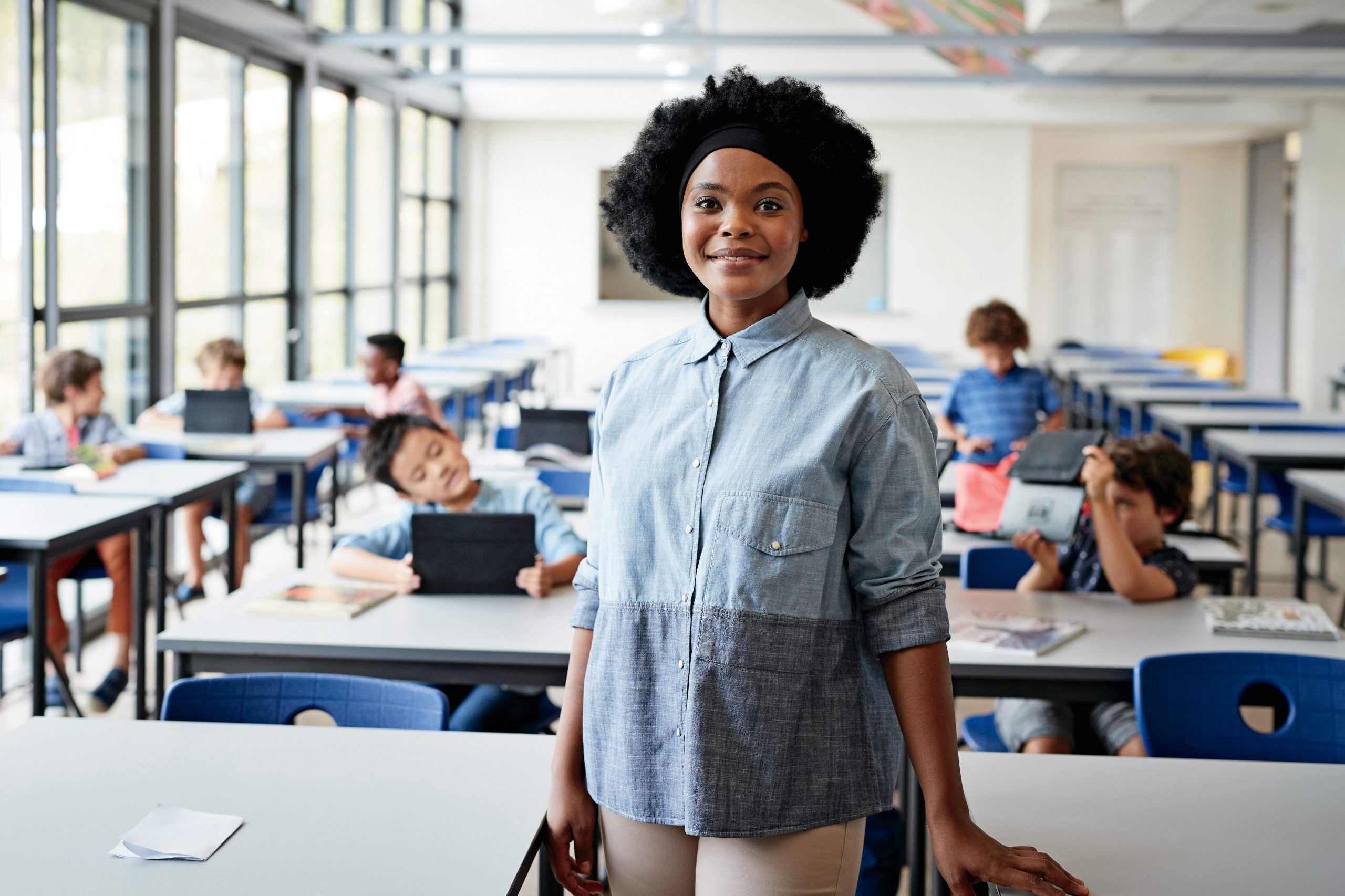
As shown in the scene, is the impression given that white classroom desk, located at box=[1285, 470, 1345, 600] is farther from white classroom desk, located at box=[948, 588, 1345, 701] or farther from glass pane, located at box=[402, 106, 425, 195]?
glass pane, located at box=[402, 106, 425, 195]

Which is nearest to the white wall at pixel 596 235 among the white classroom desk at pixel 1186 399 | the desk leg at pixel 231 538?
the white classroom desk at pixel 1186 399

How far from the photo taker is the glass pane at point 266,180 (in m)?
7.50

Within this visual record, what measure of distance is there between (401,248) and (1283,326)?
870cm

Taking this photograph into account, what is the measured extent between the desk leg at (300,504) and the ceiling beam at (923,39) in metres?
3.34

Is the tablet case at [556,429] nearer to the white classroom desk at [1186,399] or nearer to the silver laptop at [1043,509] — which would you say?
the silver laptop at [1043,509]

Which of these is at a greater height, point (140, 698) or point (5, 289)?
point (5, 289)

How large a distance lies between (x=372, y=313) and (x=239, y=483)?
5452 mm

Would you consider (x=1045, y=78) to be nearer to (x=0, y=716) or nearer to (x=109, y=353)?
(x=109, y=353)

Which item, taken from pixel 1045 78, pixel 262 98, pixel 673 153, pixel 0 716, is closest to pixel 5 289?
pixel 0 716

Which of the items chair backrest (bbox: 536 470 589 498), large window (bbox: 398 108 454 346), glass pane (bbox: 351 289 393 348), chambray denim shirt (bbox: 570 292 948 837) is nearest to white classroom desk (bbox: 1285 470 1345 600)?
chair backrest (bbox: 536 470 589 498)

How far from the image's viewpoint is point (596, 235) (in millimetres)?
12602

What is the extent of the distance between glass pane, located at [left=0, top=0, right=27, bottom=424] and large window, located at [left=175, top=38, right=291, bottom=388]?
135cm

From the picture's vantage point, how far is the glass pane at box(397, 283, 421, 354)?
436 inches

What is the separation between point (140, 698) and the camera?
371 centimetres
